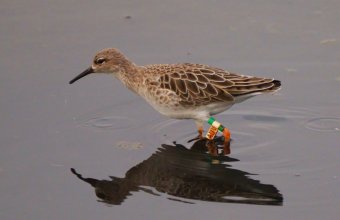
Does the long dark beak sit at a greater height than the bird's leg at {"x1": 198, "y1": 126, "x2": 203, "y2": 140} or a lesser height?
greater

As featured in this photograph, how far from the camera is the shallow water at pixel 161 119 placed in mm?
10523

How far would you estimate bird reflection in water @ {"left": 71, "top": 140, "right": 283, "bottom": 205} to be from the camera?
34.7ft

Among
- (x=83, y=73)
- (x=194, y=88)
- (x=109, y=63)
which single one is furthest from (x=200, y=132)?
(x=83, y=73)

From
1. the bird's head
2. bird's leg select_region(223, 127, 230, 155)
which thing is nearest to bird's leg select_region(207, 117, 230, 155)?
bird's leg select_region(223, 127, 230, 155)

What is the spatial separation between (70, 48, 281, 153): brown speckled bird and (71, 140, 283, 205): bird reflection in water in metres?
0.83

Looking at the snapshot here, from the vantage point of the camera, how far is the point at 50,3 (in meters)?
16.3

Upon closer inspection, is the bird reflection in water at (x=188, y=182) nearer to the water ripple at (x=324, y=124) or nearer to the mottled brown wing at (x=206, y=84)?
the mottled brown wing at (x=206, y=84)

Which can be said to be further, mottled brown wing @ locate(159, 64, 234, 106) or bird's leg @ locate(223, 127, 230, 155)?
mottled brown wing @ locate(159, 64, 234, 106)

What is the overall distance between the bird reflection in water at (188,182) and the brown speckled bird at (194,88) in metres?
0.83

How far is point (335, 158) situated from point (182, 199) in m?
2.40

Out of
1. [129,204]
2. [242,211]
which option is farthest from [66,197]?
[242,211]

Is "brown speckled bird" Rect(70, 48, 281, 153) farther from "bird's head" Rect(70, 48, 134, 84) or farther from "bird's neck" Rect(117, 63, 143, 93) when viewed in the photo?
"bird's head" Rect(70, 48, 134, 84)

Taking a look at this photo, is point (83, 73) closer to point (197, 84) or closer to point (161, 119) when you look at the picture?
point (161, 119)

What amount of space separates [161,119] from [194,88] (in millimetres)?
980
